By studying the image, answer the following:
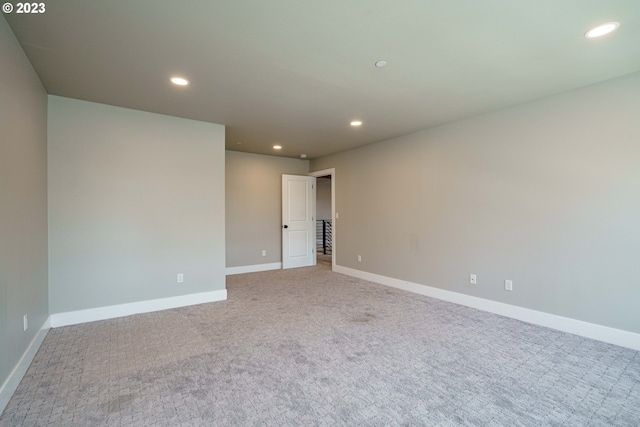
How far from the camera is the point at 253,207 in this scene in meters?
6.30

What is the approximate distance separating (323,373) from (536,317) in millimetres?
2618

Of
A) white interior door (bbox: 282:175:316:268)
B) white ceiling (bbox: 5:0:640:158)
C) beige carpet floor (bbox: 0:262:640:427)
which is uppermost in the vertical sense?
white ceiling (bbox: 5:0:640:158)

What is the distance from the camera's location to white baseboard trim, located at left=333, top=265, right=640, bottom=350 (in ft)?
9.08

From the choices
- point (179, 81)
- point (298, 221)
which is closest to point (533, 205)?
point (179, 81)

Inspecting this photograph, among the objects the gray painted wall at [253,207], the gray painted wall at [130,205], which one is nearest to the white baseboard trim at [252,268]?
the gray painted wall at [253,207]

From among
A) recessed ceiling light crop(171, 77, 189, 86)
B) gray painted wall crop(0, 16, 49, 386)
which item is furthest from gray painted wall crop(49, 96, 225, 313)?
recessed ceiling light crop(171, 77, 189, 86)

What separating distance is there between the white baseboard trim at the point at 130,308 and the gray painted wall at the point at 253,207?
6.07ft

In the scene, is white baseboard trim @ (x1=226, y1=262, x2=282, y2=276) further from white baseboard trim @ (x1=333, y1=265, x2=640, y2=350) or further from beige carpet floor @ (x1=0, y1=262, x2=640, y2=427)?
white baseboard trim @ (x1=333, y1=265, x2=640, y2=350)

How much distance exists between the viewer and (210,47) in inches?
89.7

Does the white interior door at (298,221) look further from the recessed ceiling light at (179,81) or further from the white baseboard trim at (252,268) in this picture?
the recessed ceiling light at (179,81)

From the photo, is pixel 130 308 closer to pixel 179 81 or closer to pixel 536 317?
pixel 179 81

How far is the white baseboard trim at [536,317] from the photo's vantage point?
9.08 feet

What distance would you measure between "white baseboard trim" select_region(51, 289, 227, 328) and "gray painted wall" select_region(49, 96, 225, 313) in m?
0.06

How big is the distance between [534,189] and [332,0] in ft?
9.87
